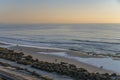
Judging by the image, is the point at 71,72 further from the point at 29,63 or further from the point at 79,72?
the point at 29,63

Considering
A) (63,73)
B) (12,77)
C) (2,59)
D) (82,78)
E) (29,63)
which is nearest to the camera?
(12,77)

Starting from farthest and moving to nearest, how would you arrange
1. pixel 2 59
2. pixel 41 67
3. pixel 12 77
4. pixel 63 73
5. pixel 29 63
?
1. pixel 2 59
2. pixel 29 63
3. pixel 41 67
4. pixel 63 73
5. pixel 12 77

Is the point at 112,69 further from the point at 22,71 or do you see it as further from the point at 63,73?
the point at 22,71

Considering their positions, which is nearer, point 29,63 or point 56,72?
point 56,72

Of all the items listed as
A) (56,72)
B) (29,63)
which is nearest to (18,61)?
(29,63)

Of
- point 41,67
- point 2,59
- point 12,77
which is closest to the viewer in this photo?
point 12,77

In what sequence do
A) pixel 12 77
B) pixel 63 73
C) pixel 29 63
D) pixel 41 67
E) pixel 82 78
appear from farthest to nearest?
pixel 29 63, pixel 41 67, pixel 63 73, pixel 82 78, pixel 12 77

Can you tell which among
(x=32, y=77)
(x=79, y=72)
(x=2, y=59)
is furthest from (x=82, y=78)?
(x=2, y=59)

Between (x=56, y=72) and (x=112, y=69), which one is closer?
(x=56, y=72)
